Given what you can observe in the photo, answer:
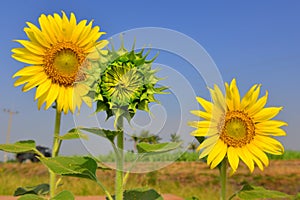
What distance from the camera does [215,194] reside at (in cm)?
562

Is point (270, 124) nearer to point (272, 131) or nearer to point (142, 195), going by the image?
point (272, 131)

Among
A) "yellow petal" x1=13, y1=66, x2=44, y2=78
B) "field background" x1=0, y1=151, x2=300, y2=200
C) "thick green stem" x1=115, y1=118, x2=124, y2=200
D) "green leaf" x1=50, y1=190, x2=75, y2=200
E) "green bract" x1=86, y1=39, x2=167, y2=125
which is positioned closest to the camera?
"green bract" x1=86, y1=39, x2=167, y2=125

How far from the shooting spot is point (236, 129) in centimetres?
180

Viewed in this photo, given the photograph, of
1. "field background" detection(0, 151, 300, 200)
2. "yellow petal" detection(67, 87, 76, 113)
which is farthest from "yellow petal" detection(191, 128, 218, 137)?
"field background" detection(0, 151, 300, 200)

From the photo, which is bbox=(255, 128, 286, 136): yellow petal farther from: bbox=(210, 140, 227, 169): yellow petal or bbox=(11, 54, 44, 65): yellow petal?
bbox=(11, 54, 44, 65): yellow petal

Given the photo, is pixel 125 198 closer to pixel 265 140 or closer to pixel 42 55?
pixel 265 140

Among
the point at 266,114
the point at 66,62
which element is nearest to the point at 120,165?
the point at 266,114

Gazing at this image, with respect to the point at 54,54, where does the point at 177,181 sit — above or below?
below

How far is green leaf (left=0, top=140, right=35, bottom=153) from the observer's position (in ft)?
6.18

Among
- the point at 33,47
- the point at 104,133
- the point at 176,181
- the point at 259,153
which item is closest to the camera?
the point at 104,133

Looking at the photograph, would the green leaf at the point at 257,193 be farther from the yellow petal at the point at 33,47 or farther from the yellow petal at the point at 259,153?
the yellow petal at the point at 33,47

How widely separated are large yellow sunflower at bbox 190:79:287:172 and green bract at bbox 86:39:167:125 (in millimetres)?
404

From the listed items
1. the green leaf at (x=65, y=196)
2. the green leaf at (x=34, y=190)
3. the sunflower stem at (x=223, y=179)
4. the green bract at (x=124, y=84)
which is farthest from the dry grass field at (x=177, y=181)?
the green bract at (x=124, y=84)

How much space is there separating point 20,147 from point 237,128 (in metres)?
0.94
